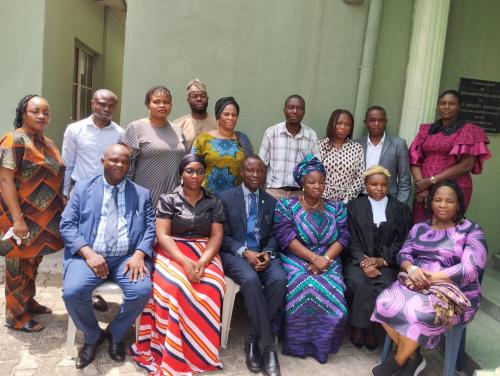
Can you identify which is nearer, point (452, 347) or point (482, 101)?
point (452, 347)

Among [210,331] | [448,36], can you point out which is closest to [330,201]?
[210,331]

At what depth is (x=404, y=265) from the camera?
3.26 metres

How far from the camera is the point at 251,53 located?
454 centimetres

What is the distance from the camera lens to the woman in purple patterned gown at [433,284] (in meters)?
2.90

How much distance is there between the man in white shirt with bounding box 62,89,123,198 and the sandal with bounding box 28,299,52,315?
954mm

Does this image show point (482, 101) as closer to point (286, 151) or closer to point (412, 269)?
point (286, 151)

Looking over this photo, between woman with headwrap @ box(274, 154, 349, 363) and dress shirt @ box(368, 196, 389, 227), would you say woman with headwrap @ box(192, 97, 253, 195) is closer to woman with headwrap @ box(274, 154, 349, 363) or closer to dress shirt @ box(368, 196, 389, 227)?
woman with headwrap @ box(274, 154, 349, 363)

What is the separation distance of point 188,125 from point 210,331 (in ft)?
6.22

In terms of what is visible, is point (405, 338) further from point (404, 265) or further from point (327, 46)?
point (327, 46)

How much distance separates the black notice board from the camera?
476cm

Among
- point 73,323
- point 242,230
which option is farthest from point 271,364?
point 73,323

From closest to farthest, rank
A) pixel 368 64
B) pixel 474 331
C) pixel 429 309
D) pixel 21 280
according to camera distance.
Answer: pixel 429 309 → pixel 21 280 → pixel 474 331 → pixel 368 64

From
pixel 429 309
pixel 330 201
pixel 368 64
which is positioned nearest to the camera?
pixel 429 309

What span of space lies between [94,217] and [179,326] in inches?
40.3
